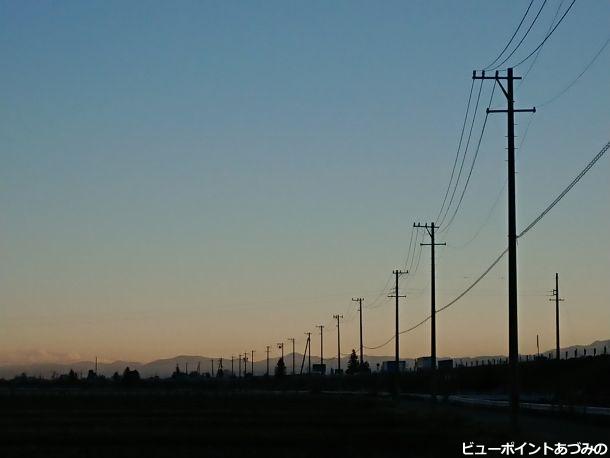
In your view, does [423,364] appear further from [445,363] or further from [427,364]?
[445,363]

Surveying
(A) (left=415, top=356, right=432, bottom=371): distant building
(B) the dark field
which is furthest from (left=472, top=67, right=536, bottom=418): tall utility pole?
(A) (left=415, top=356, right=432, bottom=371): distant building

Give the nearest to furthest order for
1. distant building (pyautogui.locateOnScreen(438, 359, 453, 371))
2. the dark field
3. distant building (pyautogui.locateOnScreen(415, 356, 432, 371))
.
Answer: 1. the dark field
2. distant building (pyautogui.locateOnScreen(438, 359, 453, 371))
3. distant building (pyautogui.locateOnScreen(415, 356, 432, 371))

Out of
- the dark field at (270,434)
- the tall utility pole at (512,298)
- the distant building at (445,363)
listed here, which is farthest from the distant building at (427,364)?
the tall utility pole at (512,298)

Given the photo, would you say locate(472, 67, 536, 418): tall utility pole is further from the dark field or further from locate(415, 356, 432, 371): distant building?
locate(415, 356, 432, 371): distant building

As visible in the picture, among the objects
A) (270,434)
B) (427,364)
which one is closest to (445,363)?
(427,364)

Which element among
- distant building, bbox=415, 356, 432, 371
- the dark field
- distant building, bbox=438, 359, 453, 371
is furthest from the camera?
distant building, bbox=415, 356, 432, 371

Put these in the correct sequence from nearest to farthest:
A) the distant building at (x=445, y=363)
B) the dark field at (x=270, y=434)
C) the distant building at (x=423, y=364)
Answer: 1. the dark field at (x=270, y=434)
2. the distant building at (x=445, y=363)
3. the distant building at (x=423, y=364)

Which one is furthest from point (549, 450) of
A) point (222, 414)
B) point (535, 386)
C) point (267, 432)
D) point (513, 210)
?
point (535, 386)

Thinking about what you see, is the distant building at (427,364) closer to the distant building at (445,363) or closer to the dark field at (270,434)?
the distant building at (445,363)

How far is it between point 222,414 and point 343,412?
8.24 meters

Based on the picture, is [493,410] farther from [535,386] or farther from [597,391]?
[535,386]

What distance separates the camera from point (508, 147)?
151ft

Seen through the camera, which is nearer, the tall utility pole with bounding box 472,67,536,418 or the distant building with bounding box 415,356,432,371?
the tall utility pole with bounding box 472,67,536,418

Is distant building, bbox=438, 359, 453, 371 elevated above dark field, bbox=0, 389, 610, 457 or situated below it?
above
